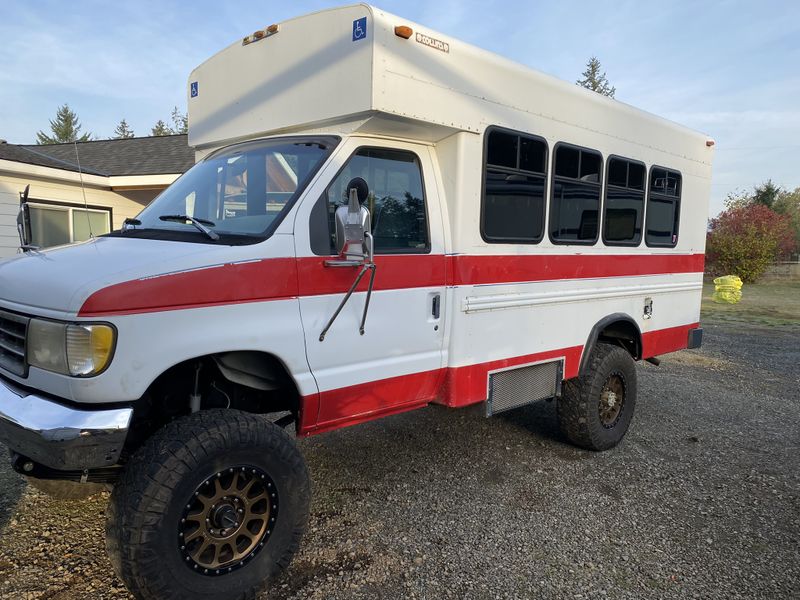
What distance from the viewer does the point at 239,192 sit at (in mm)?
3387

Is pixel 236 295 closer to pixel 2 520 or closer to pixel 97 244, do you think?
pixel 97 244

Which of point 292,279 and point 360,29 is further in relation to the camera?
point 360,29

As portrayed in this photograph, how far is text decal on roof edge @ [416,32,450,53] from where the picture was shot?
3.26 m

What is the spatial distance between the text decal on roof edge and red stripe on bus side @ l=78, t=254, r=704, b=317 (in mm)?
1248

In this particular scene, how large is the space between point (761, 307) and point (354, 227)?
1805 cm

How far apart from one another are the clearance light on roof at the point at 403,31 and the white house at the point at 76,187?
649 centimetres

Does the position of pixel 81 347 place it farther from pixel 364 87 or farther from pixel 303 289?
pixel 364 87

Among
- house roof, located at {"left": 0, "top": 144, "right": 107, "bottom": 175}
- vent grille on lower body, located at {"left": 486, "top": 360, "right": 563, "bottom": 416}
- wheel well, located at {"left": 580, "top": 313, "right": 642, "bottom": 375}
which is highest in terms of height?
house roof, located at {"left": 0, "top": 144, "right": 107, "bottom": 175}

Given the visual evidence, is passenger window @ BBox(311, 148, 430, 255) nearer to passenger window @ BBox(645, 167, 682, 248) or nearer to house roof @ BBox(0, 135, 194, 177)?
passenger window @ BBox(645, 167, 682, 248)

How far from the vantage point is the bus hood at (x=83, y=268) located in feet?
7.82

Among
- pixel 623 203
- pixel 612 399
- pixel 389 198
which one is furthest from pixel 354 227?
pixel 612 399

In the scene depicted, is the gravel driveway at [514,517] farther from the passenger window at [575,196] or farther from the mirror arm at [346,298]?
the passenger window at [575,196]

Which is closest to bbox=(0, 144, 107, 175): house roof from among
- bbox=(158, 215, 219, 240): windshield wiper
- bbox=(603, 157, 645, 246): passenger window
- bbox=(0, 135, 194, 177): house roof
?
bbox=(0, 135, 194, 177): house roof

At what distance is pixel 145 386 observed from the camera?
96.7 inches
